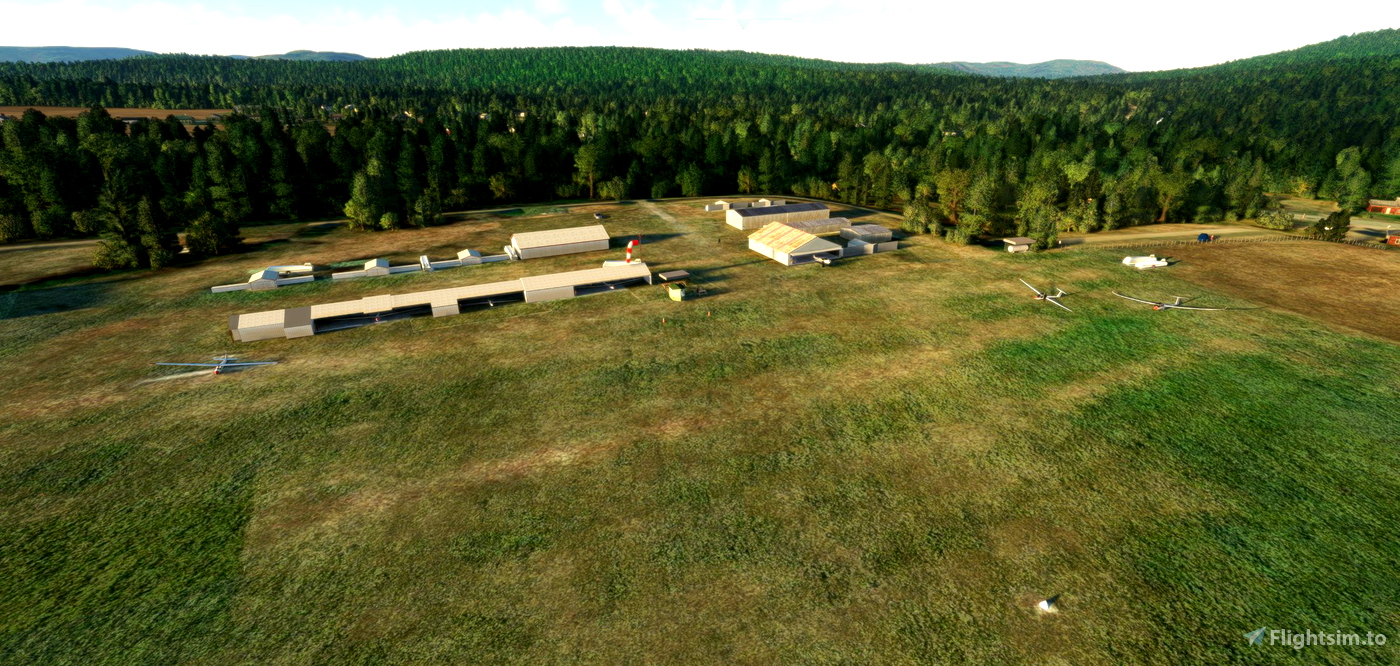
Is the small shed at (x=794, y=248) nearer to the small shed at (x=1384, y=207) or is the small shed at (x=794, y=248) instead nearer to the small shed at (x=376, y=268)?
the small shed at (x=376, y=268)

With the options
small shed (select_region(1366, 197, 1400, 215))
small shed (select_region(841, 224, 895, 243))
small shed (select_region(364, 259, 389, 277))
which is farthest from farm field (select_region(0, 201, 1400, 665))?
small shed (select_region(1366, 197, 1400, 215))

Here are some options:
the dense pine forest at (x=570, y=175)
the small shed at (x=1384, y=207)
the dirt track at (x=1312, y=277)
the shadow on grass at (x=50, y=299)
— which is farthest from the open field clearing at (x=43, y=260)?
the small shed at (x=1384, y=207)

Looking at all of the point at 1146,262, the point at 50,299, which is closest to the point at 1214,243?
the point at 1146,262

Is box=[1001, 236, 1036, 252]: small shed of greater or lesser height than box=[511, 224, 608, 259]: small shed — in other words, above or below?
below

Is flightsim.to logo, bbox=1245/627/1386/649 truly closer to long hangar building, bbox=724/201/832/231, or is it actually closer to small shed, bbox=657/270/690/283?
small shed, bbox=657/270/690/283

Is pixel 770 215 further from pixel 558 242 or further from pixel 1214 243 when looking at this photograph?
pixel 1214 243
